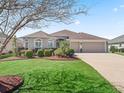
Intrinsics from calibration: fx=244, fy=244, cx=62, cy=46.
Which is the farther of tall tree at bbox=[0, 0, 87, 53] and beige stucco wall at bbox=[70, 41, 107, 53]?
beige stucco wall at bbox=[70, 41, 107, 53]

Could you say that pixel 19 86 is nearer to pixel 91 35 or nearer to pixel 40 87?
pixel 40 87

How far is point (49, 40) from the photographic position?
2036 inches

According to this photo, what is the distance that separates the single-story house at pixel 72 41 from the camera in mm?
51094

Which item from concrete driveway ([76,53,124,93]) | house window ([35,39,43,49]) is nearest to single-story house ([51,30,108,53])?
house window ([35,39,43,49])

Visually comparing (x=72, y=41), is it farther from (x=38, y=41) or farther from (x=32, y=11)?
(x=32, y=11)

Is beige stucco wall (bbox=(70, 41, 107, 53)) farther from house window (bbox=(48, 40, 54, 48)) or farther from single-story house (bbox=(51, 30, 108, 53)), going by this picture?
house window (bbox=(48, 40, 54, 48))

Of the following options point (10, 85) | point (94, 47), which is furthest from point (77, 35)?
point (10, 85)

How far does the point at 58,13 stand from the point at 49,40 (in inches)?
1545

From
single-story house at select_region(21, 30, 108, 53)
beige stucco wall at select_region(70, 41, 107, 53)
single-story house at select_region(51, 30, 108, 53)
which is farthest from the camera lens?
beige stucco wall at select_region(70, 41, 107, 53)

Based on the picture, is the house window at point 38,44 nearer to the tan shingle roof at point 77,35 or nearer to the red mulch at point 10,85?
the tan shingle roof at point 77,35

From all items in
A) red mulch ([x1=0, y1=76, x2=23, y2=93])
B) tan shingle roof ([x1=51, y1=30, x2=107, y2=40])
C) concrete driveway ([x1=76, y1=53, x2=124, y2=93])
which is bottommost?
red mulch ([x1=0, y1=76, x2=23, y2=93])

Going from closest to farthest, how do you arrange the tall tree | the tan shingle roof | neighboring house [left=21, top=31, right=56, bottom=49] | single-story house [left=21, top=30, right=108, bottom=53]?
the tall tree → neighboring house [left=21, top=31, right=56, bottom=49] → single-story house [left=21, top=30, right=108, bottom=53] → the tan shingle roof

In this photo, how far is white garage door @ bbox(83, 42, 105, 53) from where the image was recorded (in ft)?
175

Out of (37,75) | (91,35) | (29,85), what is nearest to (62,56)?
(37,75)
